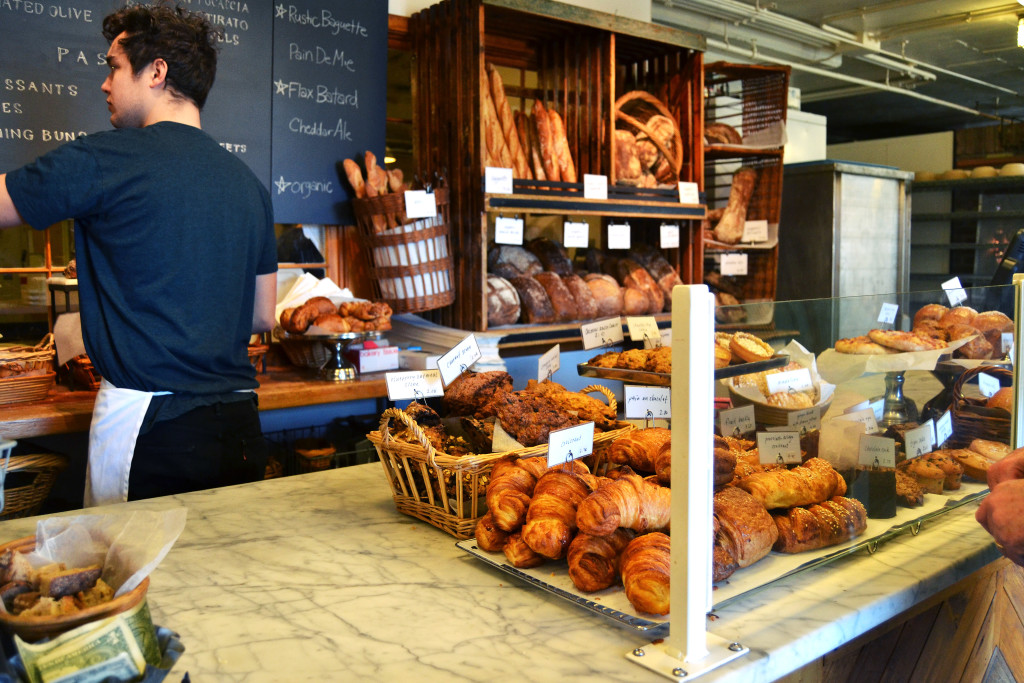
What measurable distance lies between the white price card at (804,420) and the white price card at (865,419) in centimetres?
4

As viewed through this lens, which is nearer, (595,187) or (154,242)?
(154,242)

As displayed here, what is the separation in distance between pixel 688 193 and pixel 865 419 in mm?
2619

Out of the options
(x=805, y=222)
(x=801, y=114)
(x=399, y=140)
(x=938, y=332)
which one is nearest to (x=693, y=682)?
(x=938, y=332)

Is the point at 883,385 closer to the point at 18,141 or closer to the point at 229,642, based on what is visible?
the point at 229,642

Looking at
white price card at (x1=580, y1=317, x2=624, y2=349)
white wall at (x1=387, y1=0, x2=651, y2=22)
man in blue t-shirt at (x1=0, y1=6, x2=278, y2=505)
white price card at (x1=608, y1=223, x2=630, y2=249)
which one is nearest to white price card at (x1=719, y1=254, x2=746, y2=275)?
white price card at (x1=608, y1=223, x2=630, y2=249)

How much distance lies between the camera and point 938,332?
1621 mm

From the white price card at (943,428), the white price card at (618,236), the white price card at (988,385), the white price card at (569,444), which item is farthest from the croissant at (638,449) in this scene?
the white price card at (618,236)

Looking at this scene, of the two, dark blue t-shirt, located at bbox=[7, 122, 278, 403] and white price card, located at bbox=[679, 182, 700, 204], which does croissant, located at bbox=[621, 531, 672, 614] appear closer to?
dark blue t-shirt, located at bbox=[7, 122, 278, 403]

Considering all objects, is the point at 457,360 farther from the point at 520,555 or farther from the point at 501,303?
the point at 501,303

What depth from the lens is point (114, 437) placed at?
1.94 m

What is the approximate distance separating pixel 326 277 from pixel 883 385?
90.8 inches

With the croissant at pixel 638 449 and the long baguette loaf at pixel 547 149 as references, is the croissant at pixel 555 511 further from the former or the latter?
the long baguette loaf at pixel 547 149

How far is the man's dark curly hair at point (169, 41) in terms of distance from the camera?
1907 millimetres

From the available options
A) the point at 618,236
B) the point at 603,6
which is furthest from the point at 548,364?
the point at 603,6
